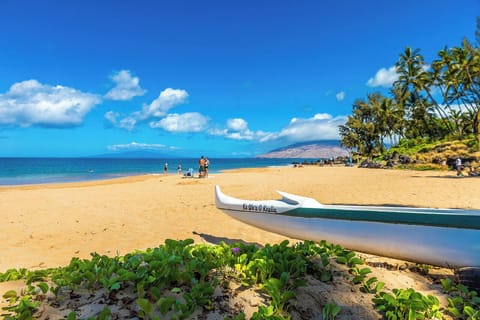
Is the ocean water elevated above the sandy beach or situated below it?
above

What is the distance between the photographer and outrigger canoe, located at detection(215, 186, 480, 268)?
132 inches

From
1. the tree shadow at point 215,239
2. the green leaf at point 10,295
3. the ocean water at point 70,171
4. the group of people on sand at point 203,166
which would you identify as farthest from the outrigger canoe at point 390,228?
the ocean water at point 70,171

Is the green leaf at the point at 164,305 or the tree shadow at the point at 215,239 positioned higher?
the green leaf at the point at 164,305

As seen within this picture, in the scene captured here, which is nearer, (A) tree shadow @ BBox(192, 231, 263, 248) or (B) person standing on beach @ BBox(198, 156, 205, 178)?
(A) tree shadow @ BBox(192, 231, 263, 248)

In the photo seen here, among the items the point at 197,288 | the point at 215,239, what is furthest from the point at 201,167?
the point at 197,288

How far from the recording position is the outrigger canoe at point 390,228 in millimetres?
3350

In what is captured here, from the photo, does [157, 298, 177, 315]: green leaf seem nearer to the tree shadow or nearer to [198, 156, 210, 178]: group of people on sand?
the tree shadow

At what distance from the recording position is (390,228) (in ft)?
12.3

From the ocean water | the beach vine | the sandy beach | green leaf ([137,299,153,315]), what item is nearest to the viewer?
green leaf ([137,299,153,315])

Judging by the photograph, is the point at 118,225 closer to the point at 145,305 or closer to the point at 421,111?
the point at 145,305

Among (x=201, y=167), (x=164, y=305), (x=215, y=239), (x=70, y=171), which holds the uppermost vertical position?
(x=70, y=171)

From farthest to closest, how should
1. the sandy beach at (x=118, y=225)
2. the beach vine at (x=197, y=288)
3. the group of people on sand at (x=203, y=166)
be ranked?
the group of people on sand at (x=203, y=166), the sandy beach at (x=118, y=225), the beach vine at (x=197, y=288)

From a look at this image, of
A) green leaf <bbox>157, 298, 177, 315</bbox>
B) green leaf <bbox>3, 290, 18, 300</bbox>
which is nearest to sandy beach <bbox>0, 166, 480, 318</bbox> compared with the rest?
green leaf <bbox>3, 290, 18, 300</bbox>

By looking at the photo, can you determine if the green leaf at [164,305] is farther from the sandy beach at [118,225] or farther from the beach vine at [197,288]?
the sandy beach at [118,225]
